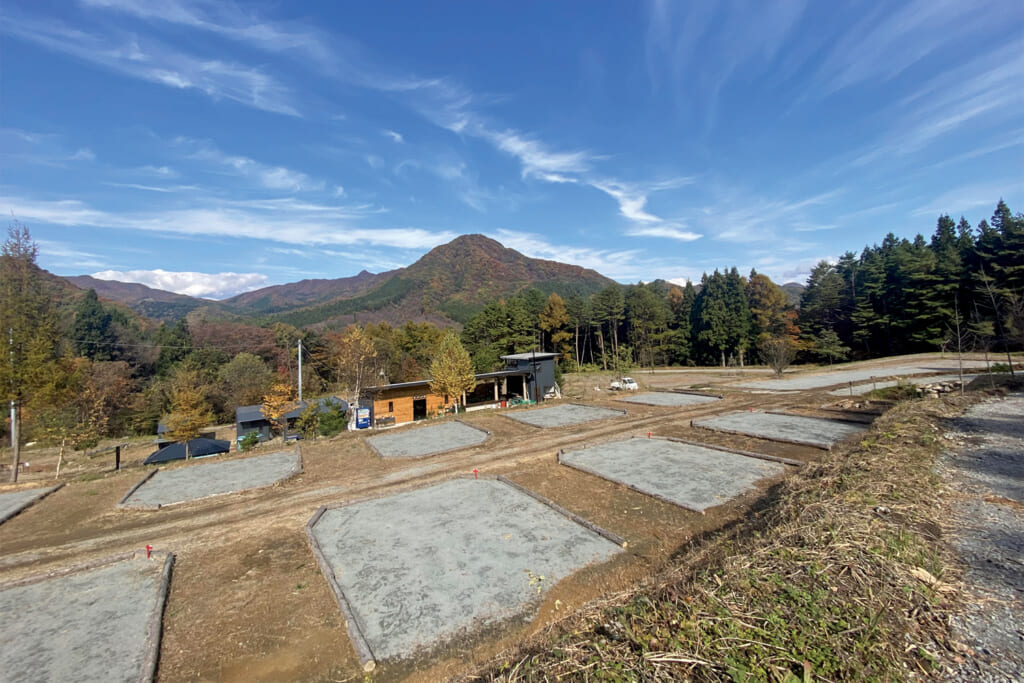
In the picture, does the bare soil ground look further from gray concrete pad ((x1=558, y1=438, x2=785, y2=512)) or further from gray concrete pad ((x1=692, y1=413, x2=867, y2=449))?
gray concrete pad ((x1=692, y1=413, x2=867, y2=449))

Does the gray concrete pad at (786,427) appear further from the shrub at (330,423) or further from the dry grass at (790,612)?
the shrub at (330,423)

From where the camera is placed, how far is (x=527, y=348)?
4516 centimetres

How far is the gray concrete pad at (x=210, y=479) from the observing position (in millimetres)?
9203

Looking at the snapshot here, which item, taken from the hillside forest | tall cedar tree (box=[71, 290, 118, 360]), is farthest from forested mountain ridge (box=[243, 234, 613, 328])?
tall cedar tree (box=[71, 290, 118, 360])

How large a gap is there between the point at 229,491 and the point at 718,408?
1849 centimetres

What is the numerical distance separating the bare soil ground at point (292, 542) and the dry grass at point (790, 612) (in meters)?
0.88

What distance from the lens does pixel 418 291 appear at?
320ft

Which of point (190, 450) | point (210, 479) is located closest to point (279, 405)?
point (190, 450)

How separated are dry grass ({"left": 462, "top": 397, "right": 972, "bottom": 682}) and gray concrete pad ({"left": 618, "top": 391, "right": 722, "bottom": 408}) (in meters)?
14.4

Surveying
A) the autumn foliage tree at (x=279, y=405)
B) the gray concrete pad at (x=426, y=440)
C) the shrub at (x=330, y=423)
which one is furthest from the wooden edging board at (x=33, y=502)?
the autumn foliage tree at (x=279, y=405)

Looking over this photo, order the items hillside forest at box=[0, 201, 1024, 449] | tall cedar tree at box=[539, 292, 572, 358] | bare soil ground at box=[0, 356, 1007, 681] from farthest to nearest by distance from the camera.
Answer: tall cedar tree at box=[539, 292, 572, 358], hillside forest at box=[0, 201, 1024, 449], bare soil ground at box=[0, 356, 1007, 681]

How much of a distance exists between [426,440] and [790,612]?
12.4 m

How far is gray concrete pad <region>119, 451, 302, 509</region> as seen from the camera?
9.20 meters

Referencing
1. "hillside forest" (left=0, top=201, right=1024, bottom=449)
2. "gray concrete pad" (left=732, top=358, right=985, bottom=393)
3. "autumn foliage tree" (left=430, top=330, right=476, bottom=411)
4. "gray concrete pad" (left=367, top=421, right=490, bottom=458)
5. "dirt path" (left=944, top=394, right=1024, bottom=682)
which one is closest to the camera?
"dirt path" (left=944, top=394, right=1024, bottom=682)
